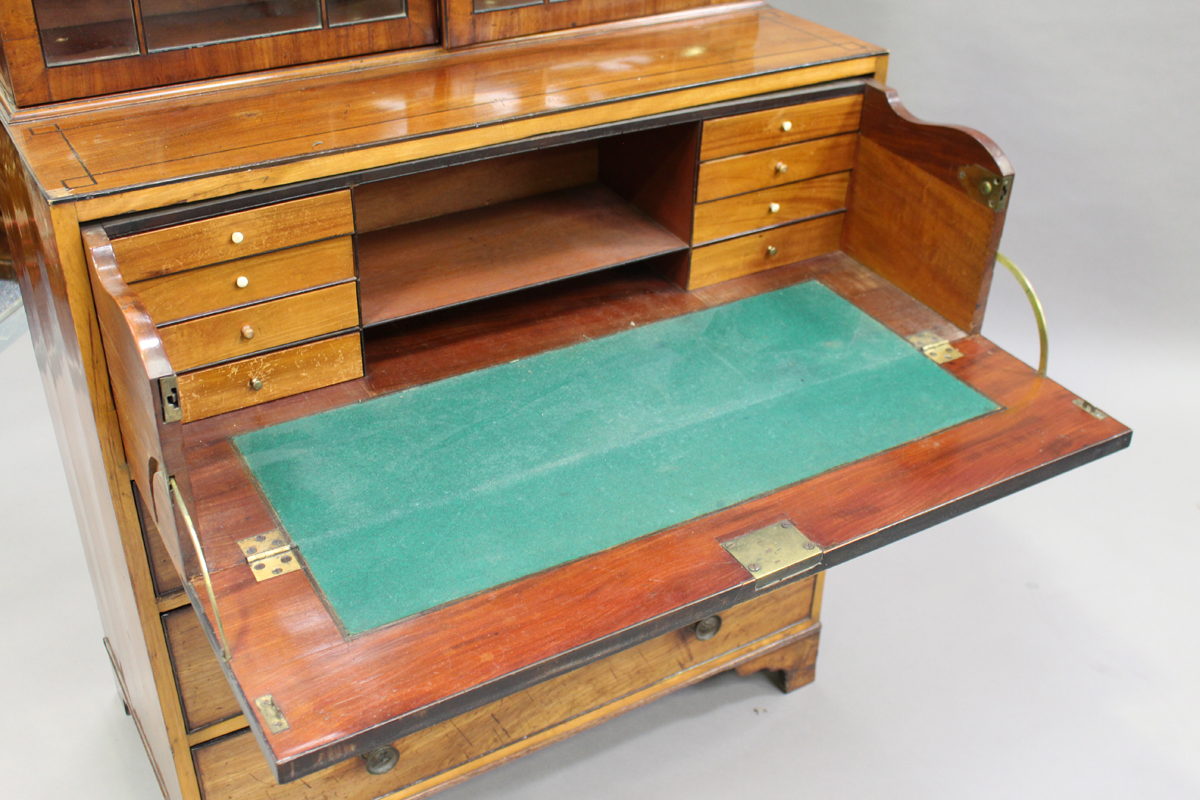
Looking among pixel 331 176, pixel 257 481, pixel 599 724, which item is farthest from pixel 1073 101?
pixel 257 481

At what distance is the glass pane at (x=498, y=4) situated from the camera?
2.22 metres

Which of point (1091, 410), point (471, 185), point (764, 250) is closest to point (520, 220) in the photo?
point (471, 185)

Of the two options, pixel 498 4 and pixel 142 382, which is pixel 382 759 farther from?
pixel 498 4

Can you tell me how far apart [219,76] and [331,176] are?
0.36 meters

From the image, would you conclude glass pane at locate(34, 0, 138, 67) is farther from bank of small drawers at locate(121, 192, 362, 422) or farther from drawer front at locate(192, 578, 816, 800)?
drawer front at locate(192, 578, 816, 800)

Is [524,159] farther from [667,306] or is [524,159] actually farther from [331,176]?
[331,176]

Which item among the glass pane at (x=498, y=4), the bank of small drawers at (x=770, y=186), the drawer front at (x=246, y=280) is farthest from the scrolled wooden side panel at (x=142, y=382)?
the bank of small drawers at (x=770, y=186)

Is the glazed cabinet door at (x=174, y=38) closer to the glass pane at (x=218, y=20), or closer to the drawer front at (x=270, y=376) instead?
the glass pane at (x=218, y=20)

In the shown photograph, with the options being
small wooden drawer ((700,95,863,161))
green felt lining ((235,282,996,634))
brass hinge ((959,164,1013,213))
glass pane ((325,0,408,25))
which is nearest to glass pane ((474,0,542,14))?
glass pane ((325,0,408,25))

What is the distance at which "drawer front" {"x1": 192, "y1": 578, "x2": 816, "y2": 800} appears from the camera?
7.45 feet

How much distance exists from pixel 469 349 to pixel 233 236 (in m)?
0.50

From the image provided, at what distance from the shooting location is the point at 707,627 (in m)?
2.57

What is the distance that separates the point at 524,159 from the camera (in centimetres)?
246

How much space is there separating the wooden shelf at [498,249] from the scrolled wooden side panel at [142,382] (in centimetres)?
45
